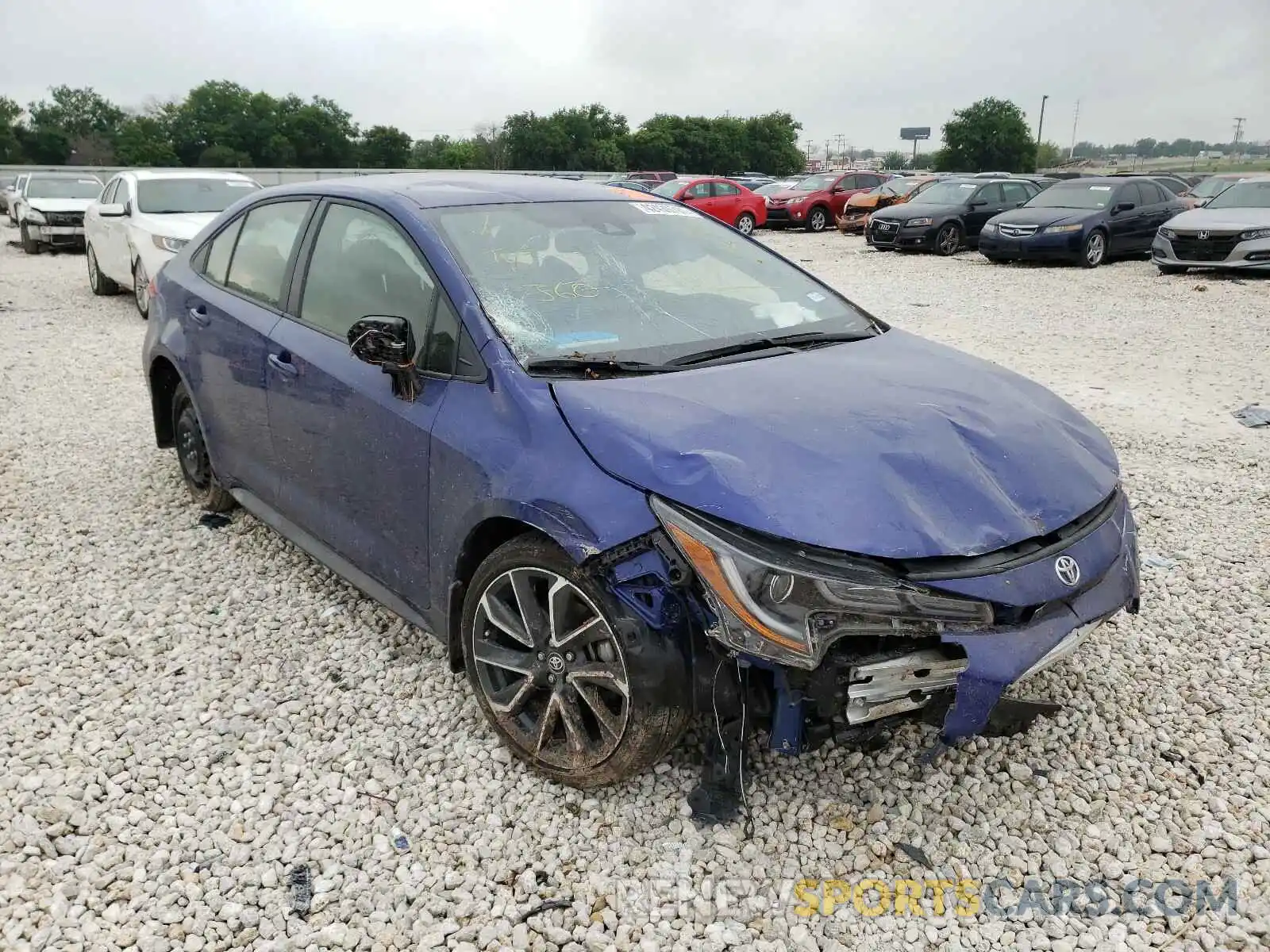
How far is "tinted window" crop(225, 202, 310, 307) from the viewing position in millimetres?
3934

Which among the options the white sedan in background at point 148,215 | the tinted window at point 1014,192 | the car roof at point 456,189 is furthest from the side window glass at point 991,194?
the car roof at point 456,189

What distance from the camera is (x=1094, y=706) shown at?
3.31 m

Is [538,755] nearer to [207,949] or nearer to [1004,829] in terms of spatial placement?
[207,949]

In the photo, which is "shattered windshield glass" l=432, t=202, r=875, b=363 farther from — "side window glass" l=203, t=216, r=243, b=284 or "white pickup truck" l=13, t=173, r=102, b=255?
"white pickup truck" l=13, t=173, r=102, b=255

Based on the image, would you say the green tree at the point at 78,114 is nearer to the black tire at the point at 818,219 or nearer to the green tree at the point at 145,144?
the green tree at the point at 145,144

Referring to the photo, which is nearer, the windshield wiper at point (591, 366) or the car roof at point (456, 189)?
the windshield wiper at point (591, 366)

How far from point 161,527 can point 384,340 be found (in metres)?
2.56

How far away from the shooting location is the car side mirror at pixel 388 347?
2988mm

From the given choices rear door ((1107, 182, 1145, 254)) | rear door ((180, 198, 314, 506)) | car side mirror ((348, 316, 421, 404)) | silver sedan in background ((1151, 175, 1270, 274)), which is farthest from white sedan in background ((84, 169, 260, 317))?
rear door ((1107, 182, 1145, 254))

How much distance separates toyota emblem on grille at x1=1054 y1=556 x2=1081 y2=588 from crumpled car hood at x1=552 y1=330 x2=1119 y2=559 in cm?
9

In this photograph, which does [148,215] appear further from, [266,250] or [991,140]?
[991,140]

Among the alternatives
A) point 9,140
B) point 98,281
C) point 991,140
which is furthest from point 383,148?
point 98,281

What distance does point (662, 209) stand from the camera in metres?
4.01

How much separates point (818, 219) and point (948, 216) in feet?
25.0
